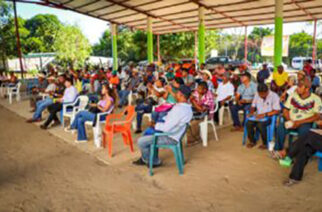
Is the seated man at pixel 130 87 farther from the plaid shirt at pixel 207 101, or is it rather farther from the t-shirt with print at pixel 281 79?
the t-shirt with print at pixel 281 79

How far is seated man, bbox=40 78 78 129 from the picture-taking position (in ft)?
20.1

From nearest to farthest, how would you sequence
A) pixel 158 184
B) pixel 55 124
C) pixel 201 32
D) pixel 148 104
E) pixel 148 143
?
1. pixel 158 184
2. pixel 148 143
3. pixel 148 104
4. pixel 55 124
5. pixel 201 32

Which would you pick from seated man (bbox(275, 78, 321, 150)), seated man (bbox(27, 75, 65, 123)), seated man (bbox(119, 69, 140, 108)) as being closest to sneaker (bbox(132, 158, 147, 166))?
seated man (bbox(275, 78, 321, 150))

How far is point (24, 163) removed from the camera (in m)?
4.25

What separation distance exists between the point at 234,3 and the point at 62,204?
37.0 feet

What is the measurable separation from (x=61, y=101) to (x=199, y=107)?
3210 mm

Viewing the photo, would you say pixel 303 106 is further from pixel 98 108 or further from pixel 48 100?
pixel 48 100

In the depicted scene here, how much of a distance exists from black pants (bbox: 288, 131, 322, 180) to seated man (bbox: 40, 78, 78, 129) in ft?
15.1

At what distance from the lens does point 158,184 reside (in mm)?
3361

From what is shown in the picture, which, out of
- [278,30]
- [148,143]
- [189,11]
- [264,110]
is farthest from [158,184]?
[189,11]

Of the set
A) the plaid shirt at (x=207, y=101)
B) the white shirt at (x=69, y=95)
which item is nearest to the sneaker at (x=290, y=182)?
the plaid shirt at (x=207, y=101)

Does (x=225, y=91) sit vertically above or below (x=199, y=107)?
above

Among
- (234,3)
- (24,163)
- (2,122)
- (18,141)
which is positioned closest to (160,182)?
(24,163)

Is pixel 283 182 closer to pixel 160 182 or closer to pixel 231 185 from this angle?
pixel 231 185
